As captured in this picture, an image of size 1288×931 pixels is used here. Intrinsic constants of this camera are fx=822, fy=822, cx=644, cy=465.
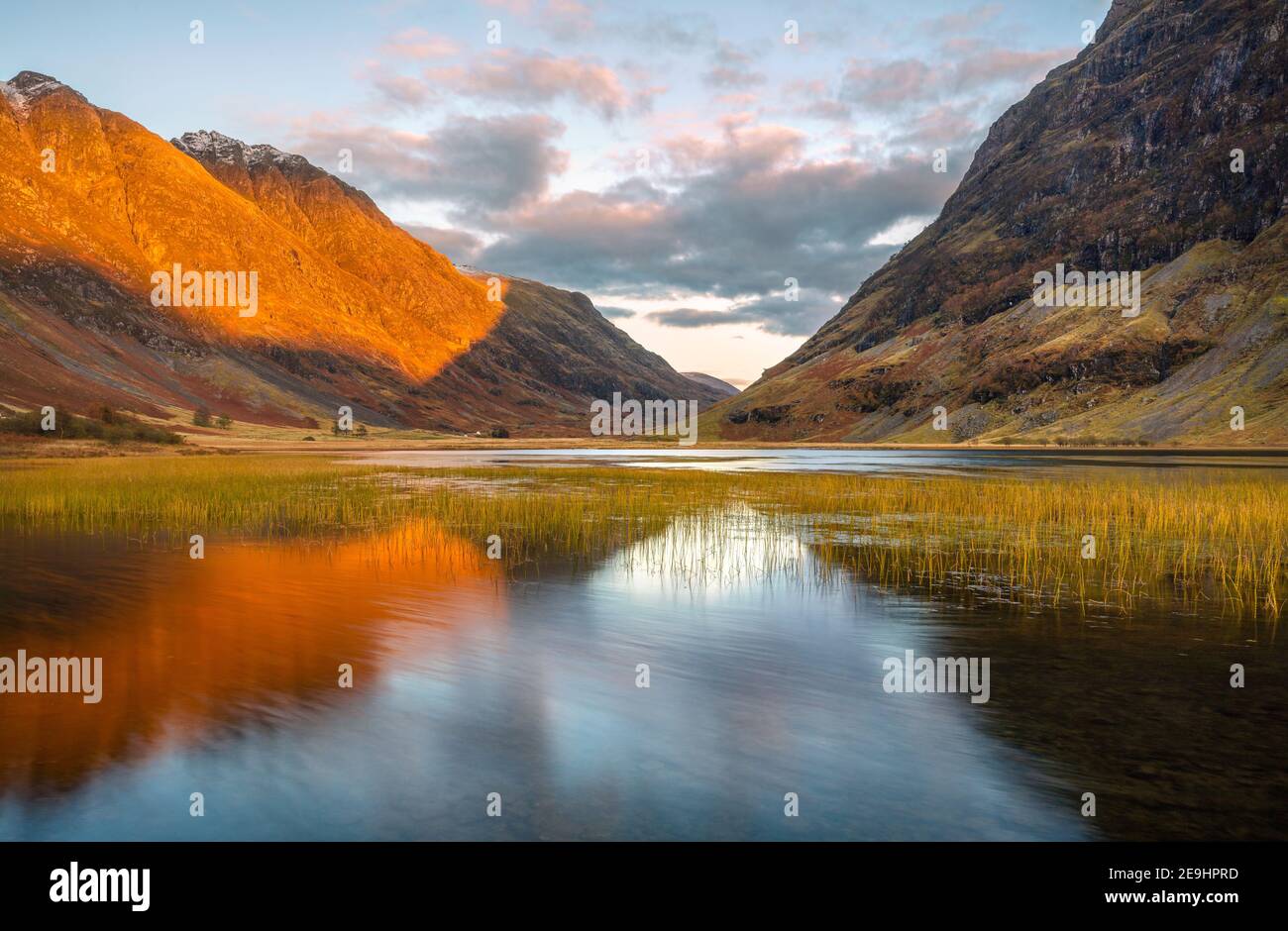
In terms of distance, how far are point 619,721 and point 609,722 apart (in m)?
0.15

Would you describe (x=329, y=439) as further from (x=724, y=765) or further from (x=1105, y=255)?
(x=1105, y=255)

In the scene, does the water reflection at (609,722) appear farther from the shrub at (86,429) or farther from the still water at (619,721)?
the shrub at (86,429)

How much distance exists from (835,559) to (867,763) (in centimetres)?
1588

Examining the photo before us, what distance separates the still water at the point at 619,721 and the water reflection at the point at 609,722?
1.9 inches

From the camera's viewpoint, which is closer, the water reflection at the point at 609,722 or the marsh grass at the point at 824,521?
the water reflection at the point at 609,722

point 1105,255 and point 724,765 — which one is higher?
point 1105,255

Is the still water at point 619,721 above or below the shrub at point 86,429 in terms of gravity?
below

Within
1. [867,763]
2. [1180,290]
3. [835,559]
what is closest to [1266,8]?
[1180,290]

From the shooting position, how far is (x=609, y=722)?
11.9m

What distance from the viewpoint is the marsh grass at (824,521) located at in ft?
73.9

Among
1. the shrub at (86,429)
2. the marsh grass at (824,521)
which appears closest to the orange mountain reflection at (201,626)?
the marsh grass at (824,521)

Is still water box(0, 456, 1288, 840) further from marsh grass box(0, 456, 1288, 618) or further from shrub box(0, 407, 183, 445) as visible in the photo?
shrub box(0, 407, 183, 445)

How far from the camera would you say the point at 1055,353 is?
169 meters

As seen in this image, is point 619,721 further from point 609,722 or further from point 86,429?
point 86,429
